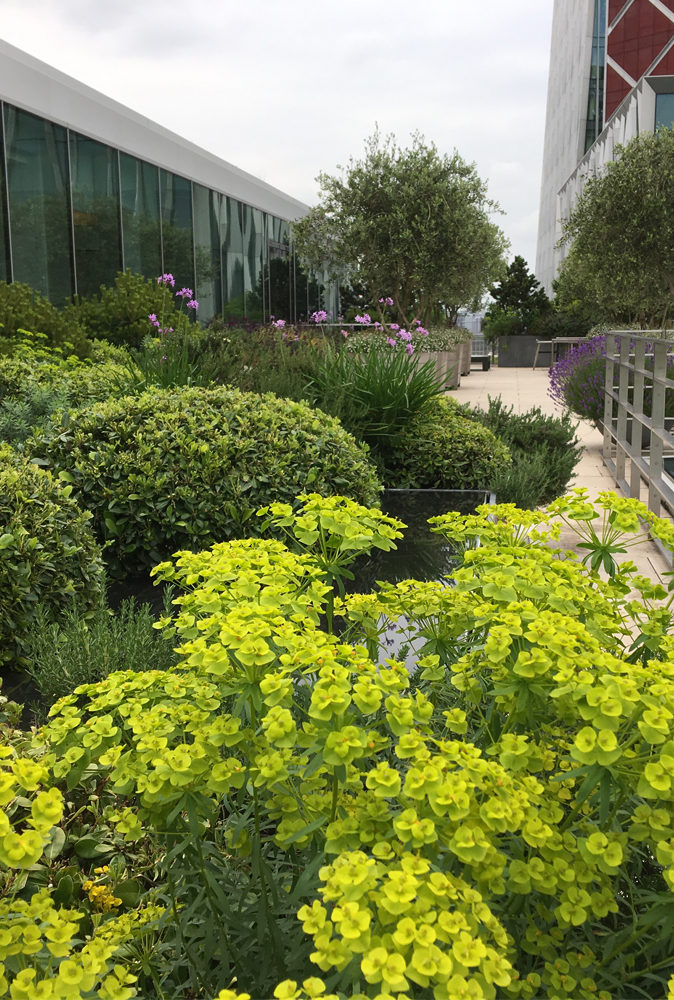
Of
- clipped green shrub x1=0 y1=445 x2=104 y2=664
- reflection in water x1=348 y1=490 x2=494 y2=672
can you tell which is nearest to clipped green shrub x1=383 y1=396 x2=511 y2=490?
reflection in water x1=348 y1=490 x2=494 y2=672

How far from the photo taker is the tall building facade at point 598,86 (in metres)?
29.2

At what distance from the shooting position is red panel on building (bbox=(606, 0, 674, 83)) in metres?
39.8

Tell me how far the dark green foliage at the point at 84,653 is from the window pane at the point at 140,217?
13863 millimetres

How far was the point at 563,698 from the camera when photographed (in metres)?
1.72

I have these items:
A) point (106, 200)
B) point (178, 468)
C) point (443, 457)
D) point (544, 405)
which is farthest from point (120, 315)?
point (178, 468)

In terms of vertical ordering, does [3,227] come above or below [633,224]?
below

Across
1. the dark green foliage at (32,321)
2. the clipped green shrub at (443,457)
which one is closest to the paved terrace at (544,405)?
the clipped green shrub at (443,457)

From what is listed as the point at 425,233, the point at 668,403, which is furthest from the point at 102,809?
the point at 425,233

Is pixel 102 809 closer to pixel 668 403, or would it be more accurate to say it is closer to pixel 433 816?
pixel 433 816

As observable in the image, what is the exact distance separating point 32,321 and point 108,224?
17.6 feet

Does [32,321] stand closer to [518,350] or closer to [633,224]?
[633,224]

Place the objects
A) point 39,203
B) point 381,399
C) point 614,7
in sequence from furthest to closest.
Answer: point 614,7, point 39,203, point 381,399

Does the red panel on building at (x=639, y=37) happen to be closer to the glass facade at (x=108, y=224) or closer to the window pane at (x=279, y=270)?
the window pane at (x=279, y=270)

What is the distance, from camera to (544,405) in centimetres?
1814
